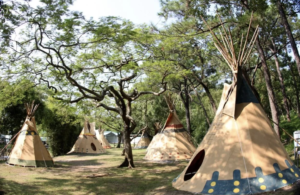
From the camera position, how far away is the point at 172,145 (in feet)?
50.3

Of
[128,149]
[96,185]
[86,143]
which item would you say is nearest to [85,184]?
[96,185]

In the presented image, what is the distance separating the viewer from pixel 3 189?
7.52 meters

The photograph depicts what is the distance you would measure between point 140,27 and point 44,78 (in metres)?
4.96

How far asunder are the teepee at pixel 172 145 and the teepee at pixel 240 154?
7.81 metres

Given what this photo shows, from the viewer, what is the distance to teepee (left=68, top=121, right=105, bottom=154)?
22.9m

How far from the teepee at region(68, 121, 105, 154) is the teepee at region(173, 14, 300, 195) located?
56.3 ft

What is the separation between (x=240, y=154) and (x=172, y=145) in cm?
942

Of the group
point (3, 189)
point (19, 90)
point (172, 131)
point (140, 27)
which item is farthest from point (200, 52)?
point (3, 189)

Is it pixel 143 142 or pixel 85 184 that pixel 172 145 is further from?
pixel 143 142

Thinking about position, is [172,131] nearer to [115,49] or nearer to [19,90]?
[115,49]

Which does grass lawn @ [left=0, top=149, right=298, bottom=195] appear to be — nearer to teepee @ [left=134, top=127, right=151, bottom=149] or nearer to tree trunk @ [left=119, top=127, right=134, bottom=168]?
tree trunk @ [left=119, top=127, right=134, bottom=168]

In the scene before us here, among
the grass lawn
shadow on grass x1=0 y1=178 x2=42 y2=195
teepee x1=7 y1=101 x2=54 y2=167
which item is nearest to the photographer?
shadow on grass x1=0 y1=178 x2=42 y2=195

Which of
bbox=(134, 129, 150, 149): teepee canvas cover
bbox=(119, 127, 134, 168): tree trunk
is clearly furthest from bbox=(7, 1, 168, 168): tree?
bbox=(134, 129, 150, 149): teepee canvas cover

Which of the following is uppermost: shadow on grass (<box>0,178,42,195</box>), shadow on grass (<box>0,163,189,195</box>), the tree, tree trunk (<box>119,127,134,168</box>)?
the tree
